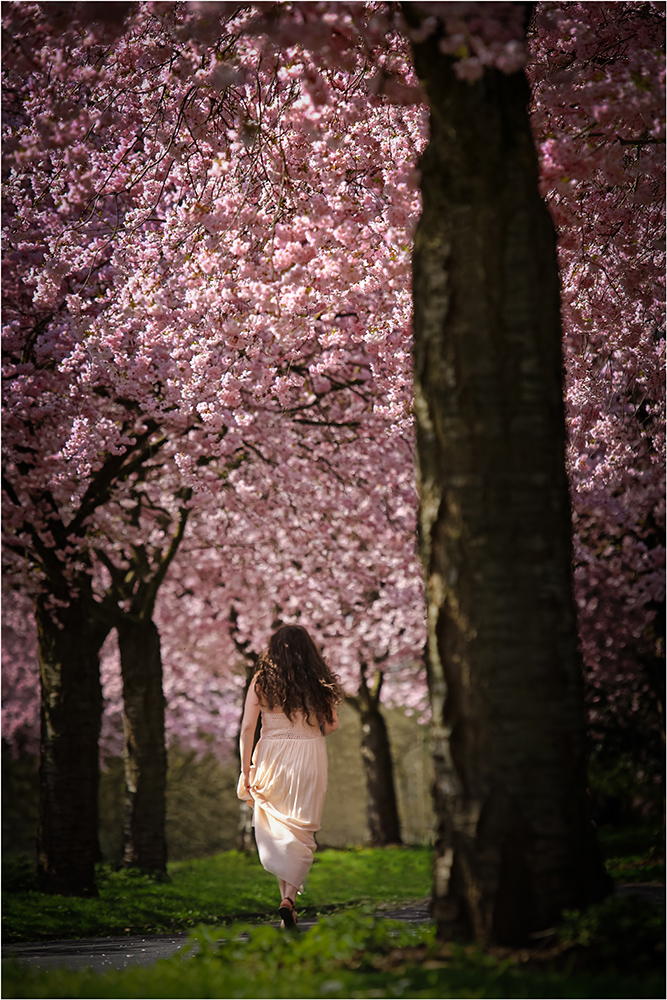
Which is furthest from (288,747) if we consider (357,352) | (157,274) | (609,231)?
(357,352)

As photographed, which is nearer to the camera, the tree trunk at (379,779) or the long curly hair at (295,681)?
the long curly hair at (295,681)

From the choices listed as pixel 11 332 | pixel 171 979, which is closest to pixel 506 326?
pixel 171 979

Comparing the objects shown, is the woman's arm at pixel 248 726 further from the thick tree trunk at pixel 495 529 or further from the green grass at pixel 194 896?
the green grass at pixel 194 896

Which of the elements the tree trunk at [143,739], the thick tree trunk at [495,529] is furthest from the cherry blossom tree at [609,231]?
the tree trunk at [143,739]

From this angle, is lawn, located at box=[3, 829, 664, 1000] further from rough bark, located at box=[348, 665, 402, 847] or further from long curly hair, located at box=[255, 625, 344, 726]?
rough bark, located at box=[348, 665, 402, 847]

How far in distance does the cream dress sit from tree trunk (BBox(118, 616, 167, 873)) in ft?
26.3

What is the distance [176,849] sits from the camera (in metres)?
30.5

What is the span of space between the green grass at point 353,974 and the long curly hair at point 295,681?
2563 mm

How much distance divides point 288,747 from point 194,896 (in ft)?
23.3

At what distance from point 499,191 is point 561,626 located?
2099mm

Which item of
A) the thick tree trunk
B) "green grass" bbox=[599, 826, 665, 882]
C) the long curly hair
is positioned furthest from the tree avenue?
the long curly hair

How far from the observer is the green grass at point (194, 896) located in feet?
34.0

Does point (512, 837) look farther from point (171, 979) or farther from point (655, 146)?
point (655, 146)

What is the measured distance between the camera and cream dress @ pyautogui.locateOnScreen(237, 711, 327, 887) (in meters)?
7.04
